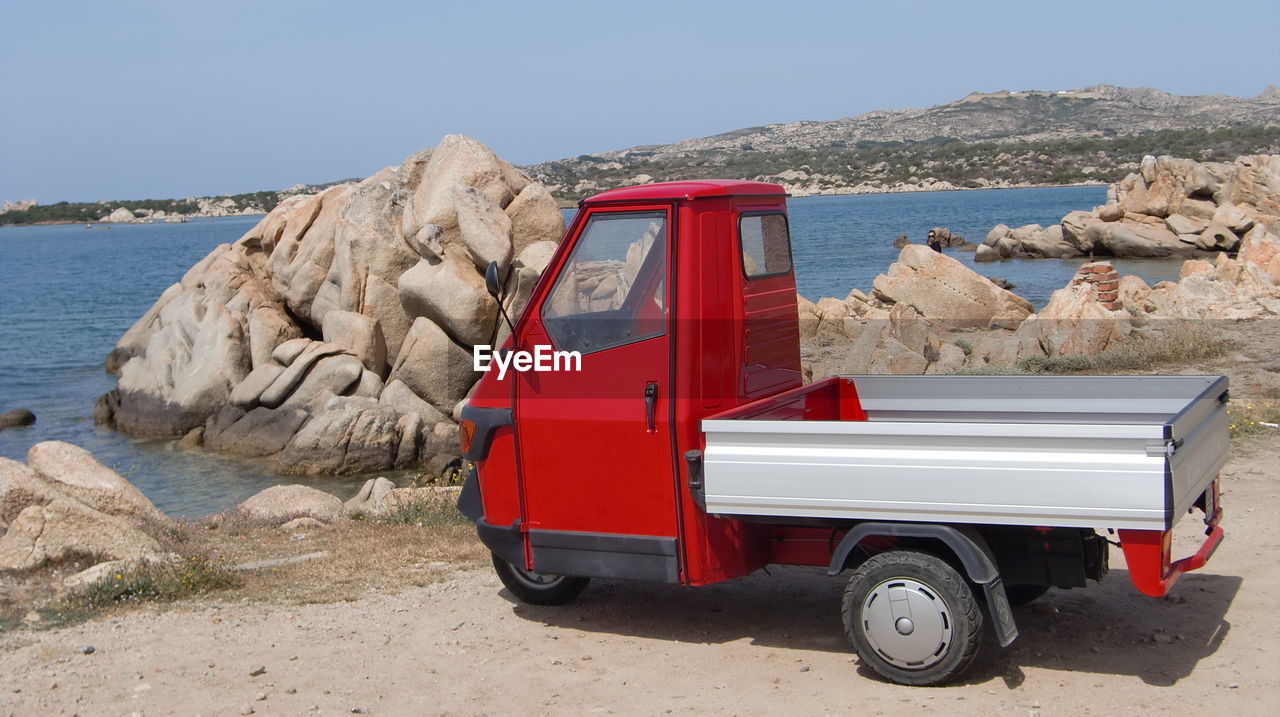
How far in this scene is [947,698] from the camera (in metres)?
5.78

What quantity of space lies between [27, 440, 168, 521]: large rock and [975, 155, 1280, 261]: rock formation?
A: 1538 inches

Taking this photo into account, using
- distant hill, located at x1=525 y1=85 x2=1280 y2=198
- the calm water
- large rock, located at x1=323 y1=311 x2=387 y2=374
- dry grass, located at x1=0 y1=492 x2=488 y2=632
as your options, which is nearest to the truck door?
dry grass, located at x1=0 y1=492 x2=488 y2=632

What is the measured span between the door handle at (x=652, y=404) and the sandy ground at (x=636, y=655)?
4.30 ft

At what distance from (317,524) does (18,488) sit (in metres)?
2.40

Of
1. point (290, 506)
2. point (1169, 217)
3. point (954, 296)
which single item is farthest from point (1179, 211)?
point (290, 506)

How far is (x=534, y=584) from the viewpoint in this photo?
750 centimetres

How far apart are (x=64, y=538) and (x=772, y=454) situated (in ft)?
18.1

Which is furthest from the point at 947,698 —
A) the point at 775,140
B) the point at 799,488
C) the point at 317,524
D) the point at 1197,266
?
the point at 775,140

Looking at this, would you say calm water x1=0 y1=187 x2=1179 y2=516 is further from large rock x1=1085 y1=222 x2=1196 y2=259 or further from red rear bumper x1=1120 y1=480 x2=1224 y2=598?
red rear bumper x1=1120 y1=480 x2=1224 y2=598

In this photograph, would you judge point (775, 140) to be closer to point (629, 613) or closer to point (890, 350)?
point (890, 350)

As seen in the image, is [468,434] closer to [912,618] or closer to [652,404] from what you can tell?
[652,404]

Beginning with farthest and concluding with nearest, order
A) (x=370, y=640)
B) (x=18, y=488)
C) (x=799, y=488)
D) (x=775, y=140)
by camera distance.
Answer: (x=775, y=140) < (x=18, y=488) < (x=370, y=640) < (x=799, y=488)

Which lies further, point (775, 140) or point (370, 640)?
point (775, 140)

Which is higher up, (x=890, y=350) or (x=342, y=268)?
(x=342, y=268)
